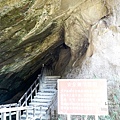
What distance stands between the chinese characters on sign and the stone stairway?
10.1ft

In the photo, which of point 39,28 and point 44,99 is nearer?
point 39,28

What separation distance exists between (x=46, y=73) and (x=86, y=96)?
6.80m

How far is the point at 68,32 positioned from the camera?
975 centimetres

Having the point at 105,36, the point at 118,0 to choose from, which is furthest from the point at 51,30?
the point at 118,0

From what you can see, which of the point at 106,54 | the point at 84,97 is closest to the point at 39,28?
the point at 106,54

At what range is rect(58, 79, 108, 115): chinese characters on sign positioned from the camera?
18.1ft

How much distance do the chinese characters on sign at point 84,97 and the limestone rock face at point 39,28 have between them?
230cm

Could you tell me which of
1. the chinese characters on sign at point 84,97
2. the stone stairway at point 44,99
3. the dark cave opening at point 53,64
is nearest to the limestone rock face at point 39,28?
the stone stairway at point 44,99

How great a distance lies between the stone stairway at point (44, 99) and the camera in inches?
356

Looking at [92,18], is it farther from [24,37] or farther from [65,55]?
[65,55]

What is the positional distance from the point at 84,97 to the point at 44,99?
4.80 metres

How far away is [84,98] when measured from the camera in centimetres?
558

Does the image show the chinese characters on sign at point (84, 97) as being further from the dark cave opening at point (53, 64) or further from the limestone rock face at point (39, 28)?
the dark cave opening at point (53, 64)

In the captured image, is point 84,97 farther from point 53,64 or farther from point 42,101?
point 53,64
